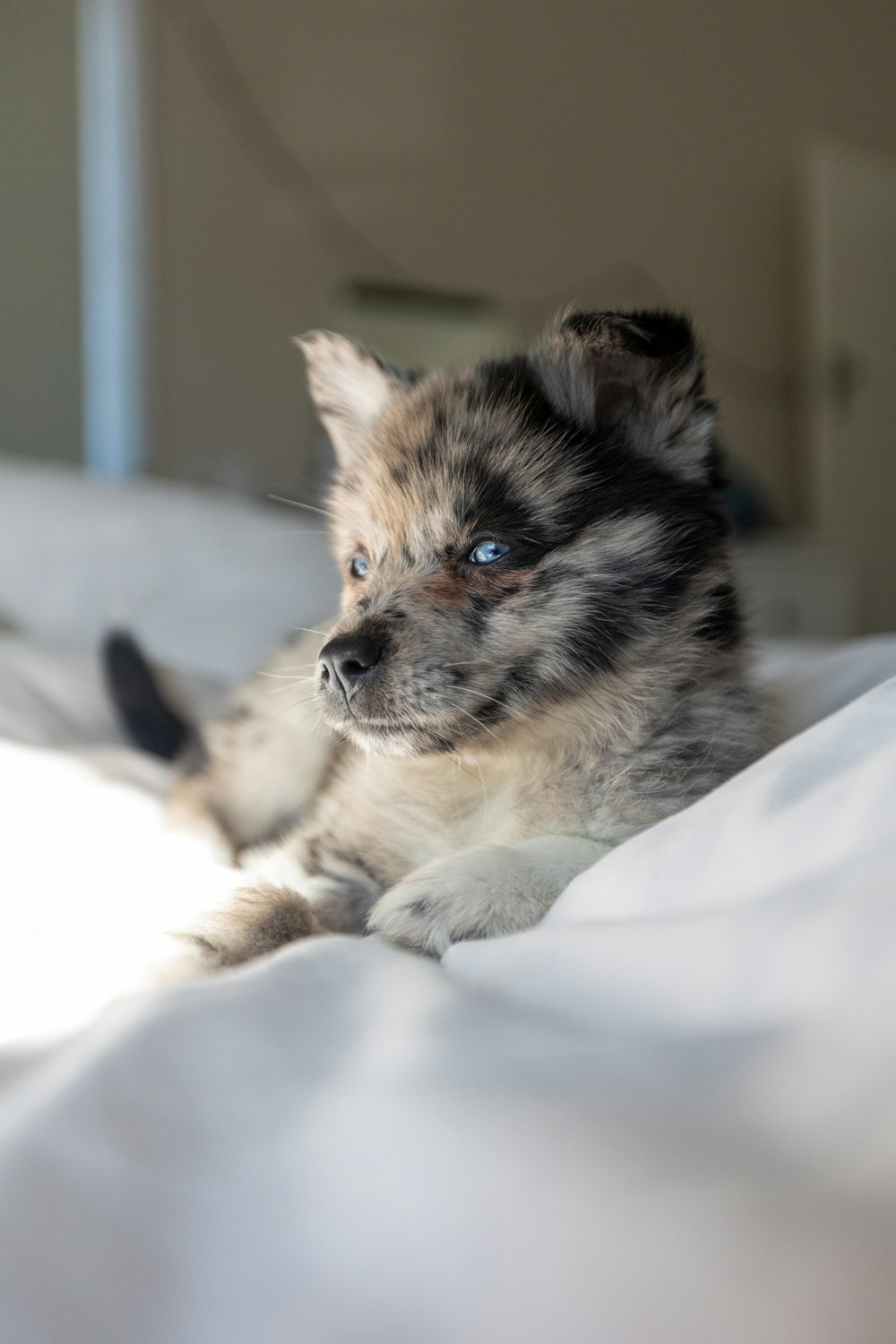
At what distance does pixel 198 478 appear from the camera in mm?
3834

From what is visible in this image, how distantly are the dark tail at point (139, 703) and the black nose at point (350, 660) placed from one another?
88 centimetres

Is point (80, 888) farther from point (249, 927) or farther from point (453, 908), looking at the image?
point (453, 908)

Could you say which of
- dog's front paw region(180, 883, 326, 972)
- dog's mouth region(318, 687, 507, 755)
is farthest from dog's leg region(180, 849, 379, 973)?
dog's mouth region(318, 687, 507, 755)

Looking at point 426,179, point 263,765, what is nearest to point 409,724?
point 263,765

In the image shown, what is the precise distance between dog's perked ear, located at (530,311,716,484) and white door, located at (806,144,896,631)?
15.0 feet

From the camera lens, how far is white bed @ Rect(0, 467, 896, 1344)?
0.47 metres

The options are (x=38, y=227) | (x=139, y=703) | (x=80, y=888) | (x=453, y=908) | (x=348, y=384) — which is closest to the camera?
(x=453, y=908)

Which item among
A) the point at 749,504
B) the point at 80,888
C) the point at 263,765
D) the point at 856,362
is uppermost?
the point at 80,888

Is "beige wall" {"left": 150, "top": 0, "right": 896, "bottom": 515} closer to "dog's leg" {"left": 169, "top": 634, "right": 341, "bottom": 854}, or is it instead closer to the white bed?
"dog's leg" {"left": 169, "top": 634, "right": 341, "bottom": 854}

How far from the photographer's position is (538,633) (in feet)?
3.44

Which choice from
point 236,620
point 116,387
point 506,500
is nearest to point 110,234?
point 116,387

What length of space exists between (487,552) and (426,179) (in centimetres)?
379

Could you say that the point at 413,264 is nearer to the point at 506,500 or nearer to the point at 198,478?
the point at 198,478

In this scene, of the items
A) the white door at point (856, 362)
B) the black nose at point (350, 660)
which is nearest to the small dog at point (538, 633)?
the black nose at point (350, 660)
